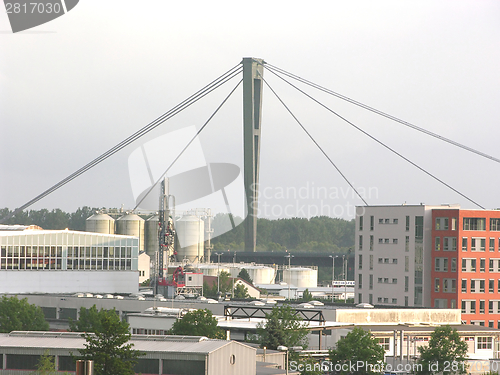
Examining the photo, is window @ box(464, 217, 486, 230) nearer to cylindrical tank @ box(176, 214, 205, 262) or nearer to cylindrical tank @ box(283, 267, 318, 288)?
cylindrical tank @ box(283, 267, 318, 288)

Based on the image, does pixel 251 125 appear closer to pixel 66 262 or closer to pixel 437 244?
pixel 437 244

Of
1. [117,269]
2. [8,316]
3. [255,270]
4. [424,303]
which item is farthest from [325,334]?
[255,270]

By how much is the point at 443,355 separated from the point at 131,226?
88.5 metres

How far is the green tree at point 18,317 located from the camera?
4781cm

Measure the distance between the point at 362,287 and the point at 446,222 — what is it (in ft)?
35.1

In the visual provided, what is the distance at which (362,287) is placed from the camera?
74.4m

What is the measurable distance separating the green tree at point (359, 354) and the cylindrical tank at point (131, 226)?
88761 millimetres

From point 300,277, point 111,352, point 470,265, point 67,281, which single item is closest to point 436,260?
point 470,265

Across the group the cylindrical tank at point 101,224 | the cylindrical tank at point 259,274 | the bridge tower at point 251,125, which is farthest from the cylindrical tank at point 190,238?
the bridge tower at point 251,125

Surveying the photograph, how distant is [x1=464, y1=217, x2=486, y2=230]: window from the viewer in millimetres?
67438

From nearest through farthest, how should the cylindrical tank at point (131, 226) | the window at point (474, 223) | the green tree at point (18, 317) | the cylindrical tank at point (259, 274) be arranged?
the green tree at point (18, 317) < the window at point (474, 223) < the cylindrical tank at point (259, 274) < the cylindrical tank at point (131, 226)

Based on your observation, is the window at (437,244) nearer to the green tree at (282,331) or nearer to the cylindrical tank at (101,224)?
the green tree at (282,331)

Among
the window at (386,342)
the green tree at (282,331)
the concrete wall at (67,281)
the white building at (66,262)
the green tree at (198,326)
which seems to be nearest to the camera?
the green tree at (282,331)

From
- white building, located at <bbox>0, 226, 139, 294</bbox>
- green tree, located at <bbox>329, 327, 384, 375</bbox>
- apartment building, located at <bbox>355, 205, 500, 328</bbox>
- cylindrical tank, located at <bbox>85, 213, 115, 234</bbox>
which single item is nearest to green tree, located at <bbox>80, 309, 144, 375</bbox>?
green tree, located at <bbox>329, 327, 384, 375</bbox>
